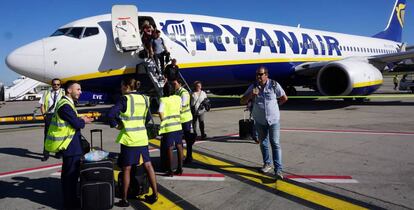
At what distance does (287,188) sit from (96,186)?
2499 millimetres

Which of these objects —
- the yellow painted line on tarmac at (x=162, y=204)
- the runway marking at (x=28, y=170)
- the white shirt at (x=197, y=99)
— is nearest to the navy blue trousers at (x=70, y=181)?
the yellow painted line on tarmac at (x=162, y=204)

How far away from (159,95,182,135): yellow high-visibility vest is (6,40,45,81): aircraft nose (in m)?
6.10

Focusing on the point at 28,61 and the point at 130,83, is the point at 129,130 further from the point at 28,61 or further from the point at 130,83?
the point at 28,61

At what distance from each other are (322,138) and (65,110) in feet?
19.8

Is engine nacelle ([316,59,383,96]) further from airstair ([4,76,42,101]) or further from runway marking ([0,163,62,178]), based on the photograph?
airstair ([4,76,42,101])

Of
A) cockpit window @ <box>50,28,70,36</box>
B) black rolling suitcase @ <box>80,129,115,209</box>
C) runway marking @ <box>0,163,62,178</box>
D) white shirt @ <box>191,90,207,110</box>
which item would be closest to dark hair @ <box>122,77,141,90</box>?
black rolling suitcase @ <box>80,129,115,209</box>

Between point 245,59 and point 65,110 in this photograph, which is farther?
point 245,59

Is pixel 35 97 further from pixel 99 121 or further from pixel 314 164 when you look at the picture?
pixel 314 164

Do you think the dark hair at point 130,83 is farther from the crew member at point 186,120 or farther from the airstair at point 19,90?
the airstair at point 19,90

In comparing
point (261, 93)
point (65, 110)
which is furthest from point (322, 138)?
point (65, 110)

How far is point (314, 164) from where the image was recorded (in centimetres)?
570

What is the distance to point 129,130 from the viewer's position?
409 cm

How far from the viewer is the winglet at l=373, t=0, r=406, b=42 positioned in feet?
95.2

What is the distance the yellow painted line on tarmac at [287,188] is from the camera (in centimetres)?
395
